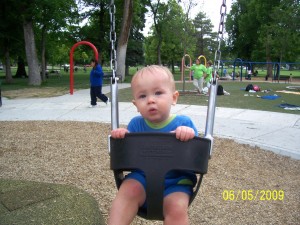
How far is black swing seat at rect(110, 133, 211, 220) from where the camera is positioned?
1782mm

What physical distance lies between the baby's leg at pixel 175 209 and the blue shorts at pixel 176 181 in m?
0.04

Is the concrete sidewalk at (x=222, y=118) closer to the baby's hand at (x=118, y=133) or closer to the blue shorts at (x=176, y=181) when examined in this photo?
the blue shorts at (x=176, y=181)

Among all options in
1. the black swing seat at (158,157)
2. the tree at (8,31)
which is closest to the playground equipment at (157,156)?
the black swing seat at (158,157)

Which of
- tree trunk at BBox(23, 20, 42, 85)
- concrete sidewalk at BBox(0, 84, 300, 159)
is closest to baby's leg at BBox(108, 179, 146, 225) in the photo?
concrete sidewalk at BBox(0, 84, 300, 159)

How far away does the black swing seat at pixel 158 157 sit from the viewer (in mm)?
1782

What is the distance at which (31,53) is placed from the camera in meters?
18.5

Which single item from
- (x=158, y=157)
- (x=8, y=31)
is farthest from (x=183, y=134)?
(x=8, y=31)

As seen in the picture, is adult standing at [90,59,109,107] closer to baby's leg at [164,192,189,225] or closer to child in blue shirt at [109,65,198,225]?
child in blue shirt at [109,65,198,225]

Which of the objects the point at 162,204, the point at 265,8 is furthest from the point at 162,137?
the point at 265,8

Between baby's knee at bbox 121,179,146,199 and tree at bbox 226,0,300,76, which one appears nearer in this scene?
baby's knee at bbox 121,179,146,199

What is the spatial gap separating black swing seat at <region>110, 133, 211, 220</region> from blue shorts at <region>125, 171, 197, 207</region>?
0.36 ft

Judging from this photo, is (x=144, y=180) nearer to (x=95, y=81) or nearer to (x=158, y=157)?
(x=158, y=157)

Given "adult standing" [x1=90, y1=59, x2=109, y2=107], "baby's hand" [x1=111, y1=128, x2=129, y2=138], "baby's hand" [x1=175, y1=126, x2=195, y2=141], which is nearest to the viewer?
"baby's hand" [x1=175, y1=126, x2=195, y2=141]

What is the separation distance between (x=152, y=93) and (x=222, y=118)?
21.0ft
